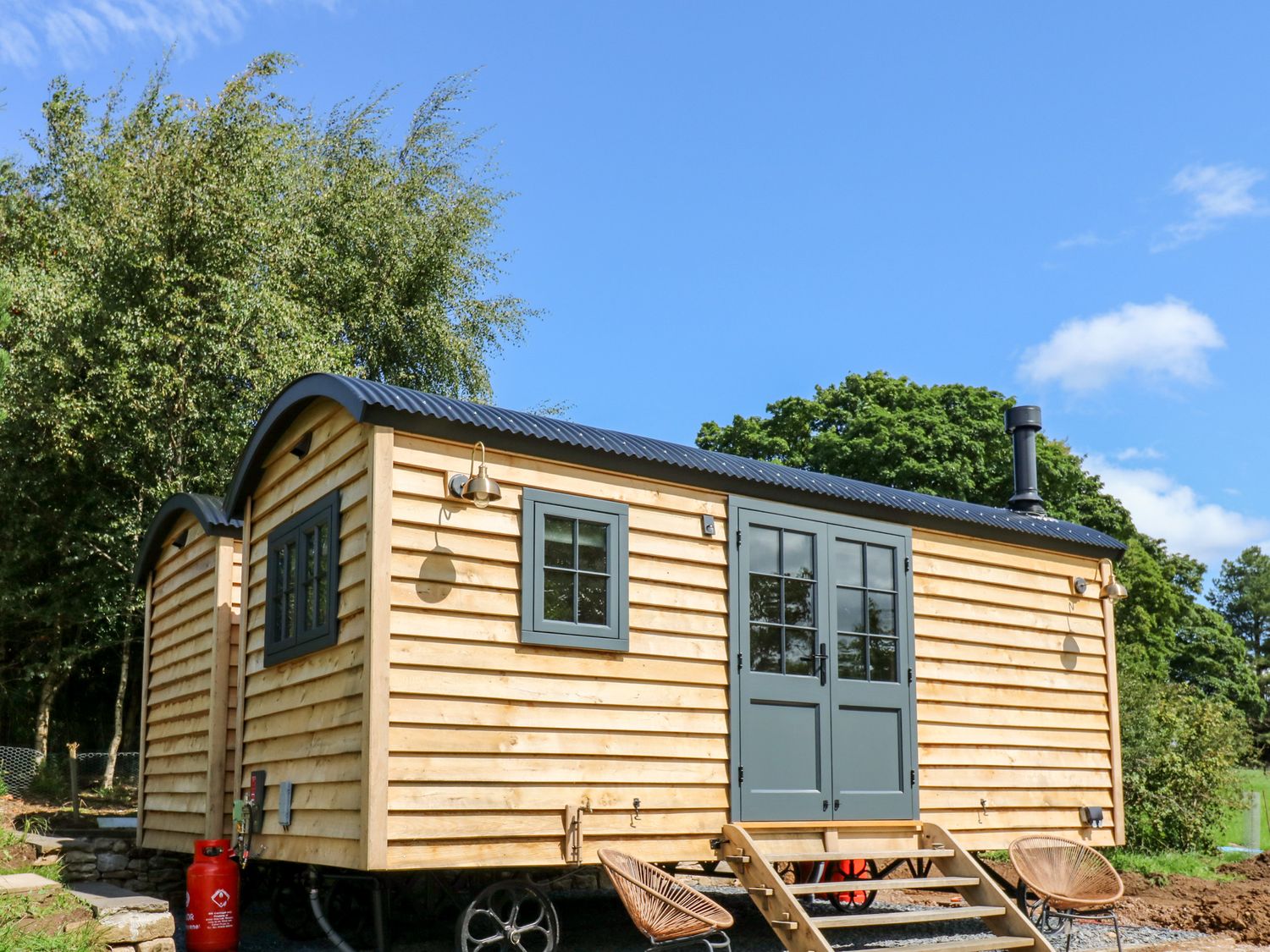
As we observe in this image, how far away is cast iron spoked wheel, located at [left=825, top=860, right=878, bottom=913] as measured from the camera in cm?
905

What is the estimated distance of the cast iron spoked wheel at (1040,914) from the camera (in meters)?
8.44

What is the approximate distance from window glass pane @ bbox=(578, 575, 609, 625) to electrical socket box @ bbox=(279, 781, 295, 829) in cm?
214

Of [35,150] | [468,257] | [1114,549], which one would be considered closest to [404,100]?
[468,257]

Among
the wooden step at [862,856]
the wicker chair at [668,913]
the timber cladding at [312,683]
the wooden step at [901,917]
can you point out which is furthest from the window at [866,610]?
the timber cladding at [312,683]

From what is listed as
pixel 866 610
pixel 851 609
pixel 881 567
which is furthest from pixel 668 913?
pixel 881 567

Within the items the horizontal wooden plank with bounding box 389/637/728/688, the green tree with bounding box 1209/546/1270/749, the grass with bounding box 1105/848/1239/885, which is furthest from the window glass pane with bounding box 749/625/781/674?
the green tree with bounding box 1209/546/1270/749

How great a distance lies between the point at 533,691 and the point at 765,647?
6.04 ft

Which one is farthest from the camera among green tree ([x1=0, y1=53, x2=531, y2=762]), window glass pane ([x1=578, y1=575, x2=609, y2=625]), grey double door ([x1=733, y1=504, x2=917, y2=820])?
green tree ([x1=0, y1=53, x2=531, y2=762])

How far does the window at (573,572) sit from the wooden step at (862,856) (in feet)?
5.67

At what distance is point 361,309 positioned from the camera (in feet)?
66.5

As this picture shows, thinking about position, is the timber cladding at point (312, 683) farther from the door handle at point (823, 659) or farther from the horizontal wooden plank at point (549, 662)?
the door handle at point (823, 659)

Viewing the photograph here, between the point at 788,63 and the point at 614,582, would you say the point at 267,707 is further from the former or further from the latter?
the point at 788,63

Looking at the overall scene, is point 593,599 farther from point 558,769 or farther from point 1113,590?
point 1113,590

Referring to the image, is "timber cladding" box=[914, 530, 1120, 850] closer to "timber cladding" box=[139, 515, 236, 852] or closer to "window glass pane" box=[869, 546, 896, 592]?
"window glass pane" box=[869, 546, 896, 592]
